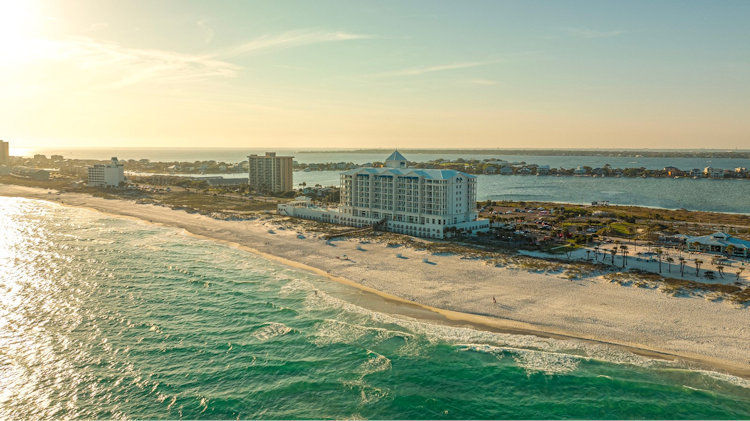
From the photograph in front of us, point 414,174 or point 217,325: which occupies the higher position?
point 414,174

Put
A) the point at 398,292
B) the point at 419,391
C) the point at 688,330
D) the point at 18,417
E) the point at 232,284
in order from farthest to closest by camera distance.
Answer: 1. the point at 232,284
2. the point at 398,292
3. the point at 688,330
4. the point at 419,391
5. the point at 18,417

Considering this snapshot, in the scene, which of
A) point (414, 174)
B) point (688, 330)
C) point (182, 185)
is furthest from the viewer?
point (182, 185)

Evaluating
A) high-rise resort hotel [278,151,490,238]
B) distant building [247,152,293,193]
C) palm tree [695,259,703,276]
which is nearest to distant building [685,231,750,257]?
palm tree [695,259,703,276]

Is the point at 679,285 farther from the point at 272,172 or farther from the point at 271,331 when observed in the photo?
the point at 272,172

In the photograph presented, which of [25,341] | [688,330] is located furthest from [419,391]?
[25,341]

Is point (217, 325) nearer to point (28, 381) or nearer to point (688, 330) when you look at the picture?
point (28, 381)

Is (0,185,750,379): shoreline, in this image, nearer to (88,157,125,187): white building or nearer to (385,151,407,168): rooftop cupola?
(385,151,407,168): rooftop cupola

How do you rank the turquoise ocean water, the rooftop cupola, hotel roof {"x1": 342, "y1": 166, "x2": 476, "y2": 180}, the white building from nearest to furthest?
the turquoise ocean water
hotel roof {"x1": 342, "y1": 166, "x2": 476, "y2": 180}
the rooftop cupola
the white building
